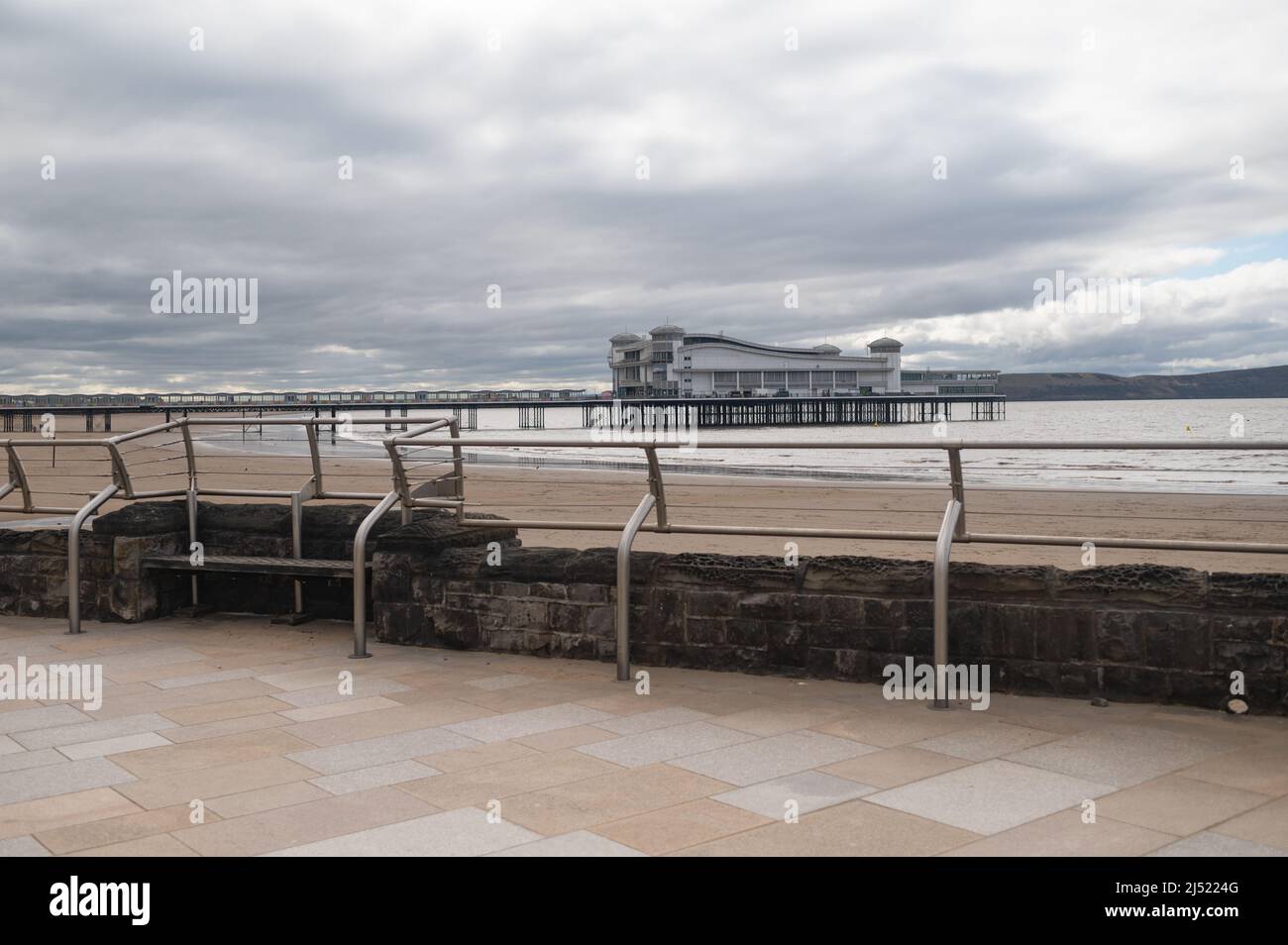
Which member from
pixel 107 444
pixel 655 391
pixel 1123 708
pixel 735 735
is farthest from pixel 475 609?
pixel 655 391

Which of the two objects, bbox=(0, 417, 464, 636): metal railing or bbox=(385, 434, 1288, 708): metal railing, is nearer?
bbox=(385, 434, 1288, 708): metal railing

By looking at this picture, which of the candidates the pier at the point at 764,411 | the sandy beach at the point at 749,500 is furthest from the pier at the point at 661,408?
the sandy beach at the point at 749,500

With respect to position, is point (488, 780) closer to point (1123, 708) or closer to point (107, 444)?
point (1123, 708)

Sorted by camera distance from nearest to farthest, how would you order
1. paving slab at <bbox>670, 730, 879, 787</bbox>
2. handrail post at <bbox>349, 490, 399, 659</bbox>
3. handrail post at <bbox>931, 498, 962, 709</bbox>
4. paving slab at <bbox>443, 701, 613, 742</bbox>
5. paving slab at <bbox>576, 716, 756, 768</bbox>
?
1. paving slab at <bbox>670, 730, 879, 787</bbox>
2. paving slab at <bbox>576, 716, 756, 768</bbox>
3. paving slab at <bbox>443, 701, 613, 742</bbox>
4. handrail post at <bbox>931, 498, 962, 709</bbox>
5. handrail post at <bbox>349, 490, 399, 659</bbox>

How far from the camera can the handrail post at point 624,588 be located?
235 inches

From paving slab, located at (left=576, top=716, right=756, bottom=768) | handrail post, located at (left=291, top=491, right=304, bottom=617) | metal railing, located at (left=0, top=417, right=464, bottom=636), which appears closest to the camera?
paving slab, located at (left=576, top=716, right=756, bottom=768)

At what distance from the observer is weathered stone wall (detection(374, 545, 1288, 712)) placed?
5.03 m

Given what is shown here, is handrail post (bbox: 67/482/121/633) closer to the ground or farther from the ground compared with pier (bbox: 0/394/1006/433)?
closer to the ground

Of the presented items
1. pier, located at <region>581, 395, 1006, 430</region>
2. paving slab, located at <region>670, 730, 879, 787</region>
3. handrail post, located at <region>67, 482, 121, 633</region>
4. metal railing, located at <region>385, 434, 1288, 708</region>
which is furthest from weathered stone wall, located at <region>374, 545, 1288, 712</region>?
pier, located at <region>581, 395, 1006, 430</region>

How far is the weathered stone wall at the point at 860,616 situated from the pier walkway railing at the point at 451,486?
0.17 metres

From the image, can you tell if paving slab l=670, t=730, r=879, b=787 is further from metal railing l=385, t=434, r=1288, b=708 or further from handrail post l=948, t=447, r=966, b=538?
handrail post l=948, t=447, r=966, b=538

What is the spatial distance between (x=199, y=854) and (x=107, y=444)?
199 inches

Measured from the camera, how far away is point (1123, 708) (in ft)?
16.7

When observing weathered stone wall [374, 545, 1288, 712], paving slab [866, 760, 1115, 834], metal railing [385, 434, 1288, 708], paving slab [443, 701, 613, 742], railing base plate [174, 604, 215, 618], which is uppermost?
metal railing [385, 434, 1288, 708]
